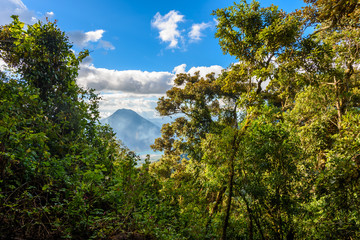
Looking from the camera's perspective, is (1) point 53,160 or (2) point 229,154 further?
(2) point 229,154

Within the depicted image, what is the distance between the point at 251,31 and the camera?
6586 millimetres

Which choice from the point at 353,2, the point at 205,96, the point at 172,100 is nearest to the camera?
the point at 353,2

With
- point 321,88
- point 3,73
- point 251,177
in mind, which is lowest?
point 251,177

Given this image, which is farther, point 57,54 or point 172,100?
point 172,100

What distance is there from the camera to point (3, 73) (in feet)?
15.2

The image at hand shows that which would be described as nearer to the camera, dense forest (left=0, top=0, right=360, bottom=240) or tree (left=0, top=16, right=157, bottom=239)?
tree (left=0, top=16, right=157, bottom=239)

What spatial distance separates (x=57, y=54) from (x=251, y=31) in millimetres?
7017

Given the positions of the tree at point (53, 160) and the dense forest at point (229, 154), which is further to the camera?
the dense forest at point (229, 154)

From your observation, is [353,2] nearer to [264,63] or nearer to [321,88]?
[264,63]

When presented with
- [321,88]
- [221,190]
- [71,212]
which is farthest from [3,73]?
[321,88]

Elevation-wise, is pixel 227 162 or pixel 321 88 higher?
pixel 321 88

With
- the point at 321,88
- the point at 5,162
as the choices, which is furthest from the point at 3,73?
the point at 321,88

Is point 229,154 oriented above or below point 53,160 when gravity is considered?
above

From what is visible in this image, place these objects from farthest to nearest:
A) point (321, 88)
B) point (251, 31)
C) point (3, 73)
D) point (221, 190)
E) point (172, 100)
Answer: point (172, 100) → point (321, 88) → point (251, 31) → point (221, 190) → point (3, 73)
